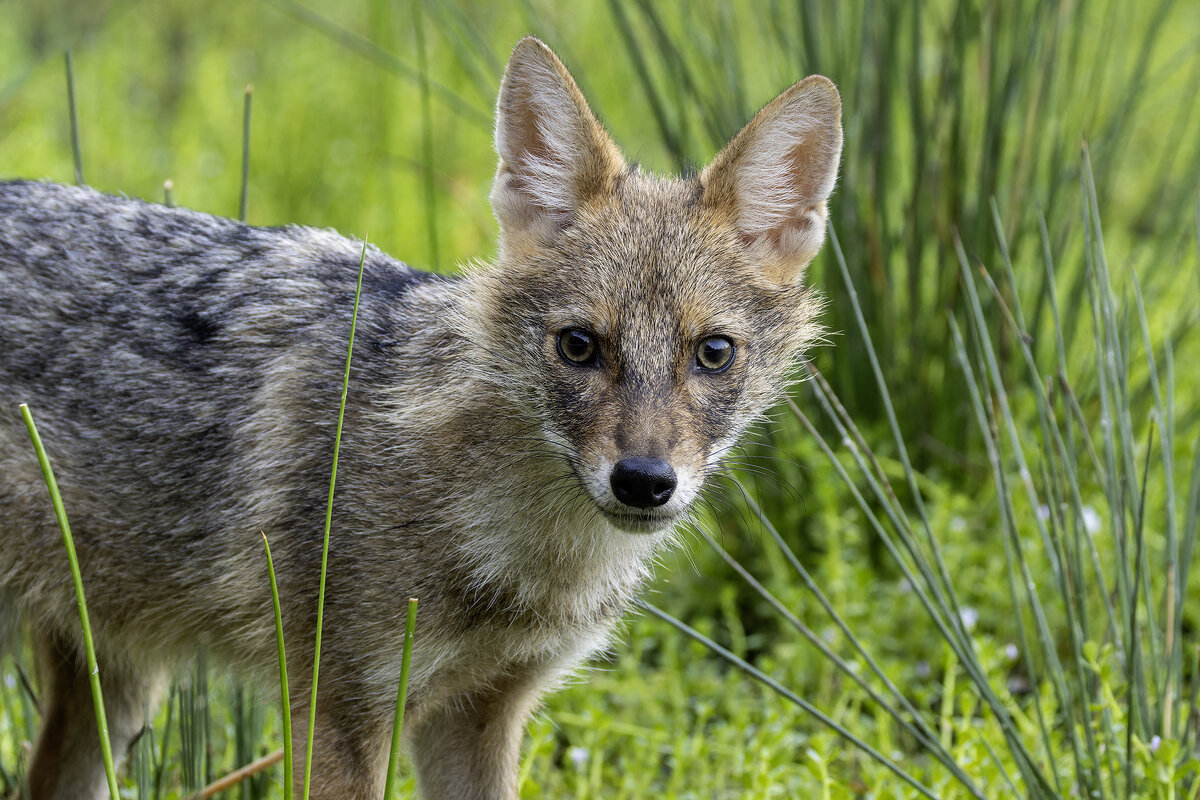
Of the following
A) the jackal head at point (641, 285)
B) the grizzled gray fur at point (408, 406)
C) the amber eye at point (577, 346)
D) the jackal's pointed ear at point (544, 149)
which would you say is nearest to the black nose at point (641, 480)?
the jackal head at point (641, 285)

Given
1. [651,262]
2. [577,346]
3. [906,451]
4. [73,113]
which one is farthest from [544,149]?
[906,451]

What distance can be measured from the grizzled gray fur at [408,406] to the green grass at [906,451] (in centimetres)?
21

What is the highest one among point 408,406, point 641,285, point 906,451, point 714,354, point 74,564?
point 641,285

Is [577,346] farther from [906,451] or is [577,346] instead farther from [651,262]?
[906,451]

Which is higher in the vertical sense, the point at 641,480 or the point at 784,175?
the point at 784,175

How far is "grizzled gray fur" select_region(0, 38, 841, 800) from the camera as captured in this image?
3.24 meters

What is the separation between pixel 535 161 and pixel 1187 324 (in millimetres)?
3326

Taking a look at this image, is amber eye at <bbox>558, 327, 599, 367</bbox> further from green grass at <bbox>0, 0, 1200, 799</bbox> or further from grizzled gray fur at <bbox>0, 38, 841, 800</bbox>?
green grass at <bbox>0, 0, 1200, 799</bbox>

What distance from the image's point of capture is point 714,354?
3.24m

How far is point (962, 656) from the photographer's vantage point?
325 cm

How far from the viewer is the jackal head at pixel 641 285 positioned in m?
3.03

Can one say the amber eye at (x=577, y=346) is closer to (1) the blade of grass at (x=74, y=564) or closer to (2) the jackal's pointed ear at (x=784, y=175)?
(2) the jackal's pointed ear at (x=784, y=175)

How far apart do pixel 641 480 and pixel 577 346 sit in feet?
1.47

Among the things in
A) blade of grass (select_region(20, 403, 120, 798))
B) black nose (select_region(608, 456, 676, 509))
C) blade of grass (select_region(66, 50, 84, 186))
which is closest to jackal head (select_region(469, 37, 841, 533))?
black nose (select_region(608, 456, 676, 509))
